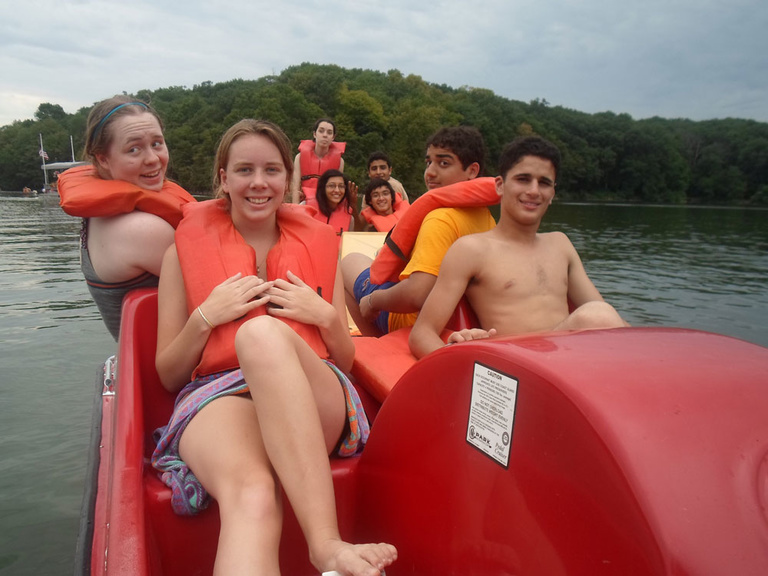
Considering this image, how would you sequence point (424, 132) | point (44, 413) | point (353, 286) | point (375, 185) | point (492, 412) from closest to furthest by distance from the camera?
1. point (492, 412)
2. point (353, 286)
3. point (44, 413)
4. point (375, 185)
5. point (424, 132)

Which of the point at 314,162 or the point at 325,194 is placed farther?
the point at 314,162

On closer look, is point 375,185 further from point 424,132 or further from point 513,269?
point 424,132

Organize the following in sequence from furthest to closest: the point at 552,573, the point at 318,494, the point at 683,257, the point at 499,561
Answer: the point at 683,257 < the point at 318,494 < the point at 499,561 < the point at 552,573

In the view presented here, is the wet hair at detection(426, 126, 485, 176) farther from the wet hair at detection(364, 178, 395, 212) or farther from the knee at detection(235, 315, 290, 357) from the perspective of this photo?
the wet hair at detection(364, 178, 395, 212)

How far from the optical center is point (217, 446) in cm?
Result: 135

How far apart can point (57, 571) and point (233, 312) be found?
148 centimetres

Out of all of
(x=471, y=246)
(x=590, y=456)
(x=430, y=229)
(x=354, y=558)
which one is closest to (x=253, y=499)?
(x=354, y=558)

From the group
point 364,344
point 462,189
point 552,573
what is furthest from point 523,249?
point 552,573

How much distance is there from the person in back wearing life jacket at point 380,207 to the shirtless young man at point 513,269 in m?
3.94

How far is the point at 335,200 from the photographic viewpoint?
6.67 metres

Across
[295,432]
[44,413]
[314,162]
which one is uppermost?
[314,162]

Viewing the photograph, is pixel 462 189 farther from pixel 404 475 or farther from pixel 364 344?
pixel 404 475

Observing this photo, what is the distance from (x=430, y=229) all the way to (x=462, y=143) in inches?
27.5

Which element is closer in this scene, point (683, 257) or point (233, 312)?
point (233, 312)
